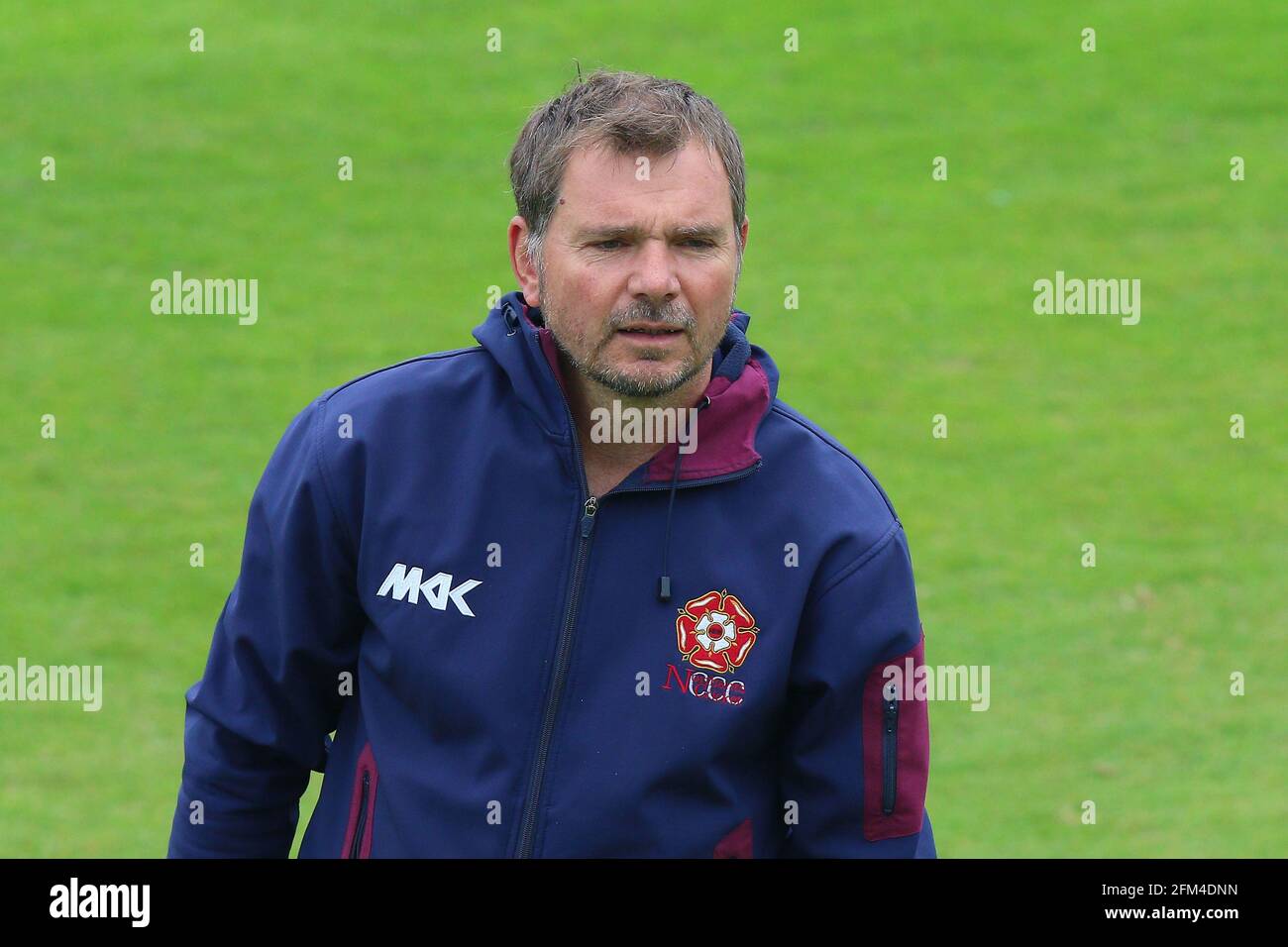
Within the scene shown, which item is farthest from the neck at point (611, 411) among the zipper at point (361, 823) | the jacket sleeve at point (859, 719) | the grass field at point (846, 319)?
the grass field at point (846, 319)

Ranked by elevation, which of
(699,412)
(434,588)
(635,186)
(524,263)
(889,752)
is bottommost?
(889,752)

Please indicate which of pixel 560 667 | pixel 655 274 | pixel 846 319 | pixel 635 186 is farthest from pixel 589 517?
pixel 846 319

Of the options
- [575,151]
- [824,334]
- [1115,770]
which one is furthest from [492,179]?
[575,151]

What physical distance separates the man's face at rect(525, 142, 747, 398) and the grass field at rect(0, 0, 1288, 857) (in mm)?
4101

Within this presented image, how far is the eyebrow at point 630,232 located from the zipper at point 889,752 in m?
0.76

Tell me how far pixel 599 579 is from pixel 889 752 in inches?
20.2

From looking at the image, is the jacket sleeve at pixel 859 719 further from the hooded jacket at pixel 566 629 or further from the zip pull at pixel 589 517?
the zip pull at pixel 589 517

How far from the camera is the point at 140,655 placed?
7.77 m

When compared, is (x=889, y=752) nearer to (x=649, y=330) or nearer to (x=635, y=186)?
(x=649, y=330)

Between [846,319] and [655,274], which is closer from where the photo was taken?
[655,274]

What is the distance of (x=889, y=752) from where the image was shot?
2.89m

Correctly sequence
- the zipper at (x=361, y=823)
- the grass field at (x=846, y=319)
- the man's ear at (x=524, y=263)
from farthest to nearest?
the grass field at (x=846, y=319) < the man's ear at (x=524, y=263) < the zipper at (x=361, y=823)

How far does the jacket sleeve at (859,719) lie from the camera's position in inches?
112

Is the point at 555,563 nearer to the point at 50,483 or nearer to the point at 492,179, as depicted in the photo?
the point at 50,483
